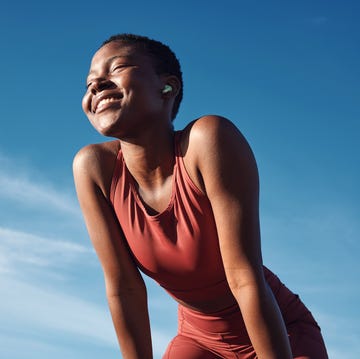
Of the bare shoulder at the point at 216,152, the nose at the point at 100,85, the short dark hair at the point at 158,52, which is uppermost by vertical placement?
the short dark hair at the point at 158,52

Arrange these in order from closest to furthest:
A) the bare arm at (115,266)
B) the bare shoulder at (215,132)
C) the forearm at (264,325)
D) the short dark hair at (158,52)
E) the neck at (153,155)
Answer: the forearm at (264,325) → the bare shoulder at (215,132) → the neck at (153,155) → the short dark hair at (158,52) → the bare arm at (115,266)

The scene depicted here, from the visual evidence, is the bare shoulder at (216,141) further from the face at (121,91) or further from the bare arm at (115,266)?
the bare arm at (115,266)

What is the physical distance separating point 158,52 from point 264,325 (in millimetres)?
1668

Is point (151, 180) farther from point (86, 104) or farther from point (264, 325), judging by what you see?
point (264, 325)

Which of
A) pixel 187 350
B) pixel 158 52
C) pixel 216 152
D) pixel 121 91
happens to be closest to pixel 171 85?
pixel 158 52

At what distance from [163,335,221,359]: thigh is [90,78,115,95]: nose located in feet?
5.31

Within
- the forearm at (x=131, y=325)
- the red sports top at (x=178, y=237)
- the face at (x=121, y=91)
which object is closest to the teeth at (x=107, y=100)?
the face at (x=121, y=91)

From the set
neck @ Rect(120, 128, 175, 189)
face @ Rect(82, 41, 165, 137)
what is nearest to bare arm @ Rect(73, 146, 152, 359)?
neck @ Rect(120, 128, 175, 189)

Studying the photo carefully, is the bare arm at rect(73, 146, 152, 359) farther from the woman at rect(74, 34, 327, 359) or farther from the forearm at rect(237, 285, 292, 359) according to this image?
the forearm at rect(237, 285, 292, 359)

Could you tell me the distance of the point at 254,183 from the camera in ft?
10.8

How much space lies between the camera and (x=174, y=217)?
344 cm

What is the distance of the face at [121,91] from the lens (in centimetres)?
338

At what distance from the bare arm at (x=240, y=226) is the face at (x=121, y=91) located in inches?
14.3

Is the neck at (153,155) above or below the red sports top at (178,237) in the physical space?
above
